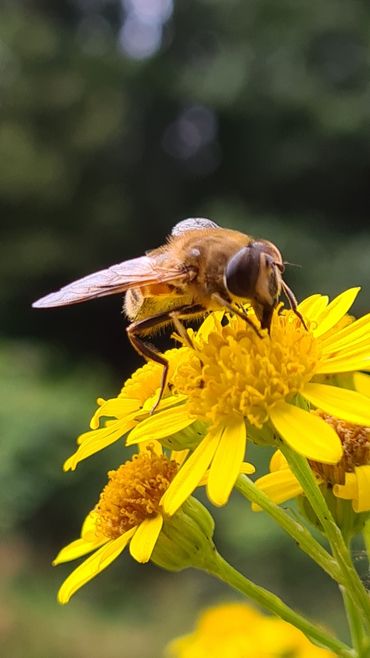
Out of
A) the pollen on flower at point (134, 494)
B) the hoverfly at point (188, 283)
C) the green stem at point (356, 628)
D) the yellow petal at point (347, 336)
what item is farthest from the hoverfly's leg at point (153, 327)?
the green stem at point (356, 628)

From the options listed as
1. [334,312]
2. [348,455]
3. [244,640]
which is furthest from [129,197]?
[348,455]

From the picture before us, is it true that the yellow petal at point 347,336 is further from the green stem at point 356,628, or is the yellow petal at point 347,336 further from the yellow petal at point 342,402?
the green stem at point 356,628

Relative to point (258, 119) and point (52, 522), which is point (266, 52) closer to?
point (258, 119)

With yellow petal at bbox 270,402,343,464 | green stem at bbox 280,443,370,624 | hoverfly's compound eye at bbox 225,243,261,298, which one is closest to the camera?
yellow petal at bbox 270,402,343,464

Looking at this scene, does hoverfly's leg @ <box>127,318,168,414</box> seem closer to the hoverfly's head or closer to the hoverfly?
the hoverfly

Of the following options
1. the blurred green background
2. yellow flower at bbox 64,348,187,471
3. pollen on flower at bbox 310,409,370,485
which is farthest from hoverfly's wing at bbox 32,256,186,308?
the blurred green background

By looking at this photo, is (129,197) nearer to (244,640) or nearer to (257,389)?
(244,640)
